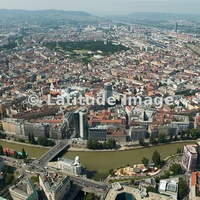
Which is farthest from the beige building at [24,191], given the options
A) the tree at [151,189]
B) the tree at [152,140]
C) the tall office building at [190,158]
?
the tree at [152,140]

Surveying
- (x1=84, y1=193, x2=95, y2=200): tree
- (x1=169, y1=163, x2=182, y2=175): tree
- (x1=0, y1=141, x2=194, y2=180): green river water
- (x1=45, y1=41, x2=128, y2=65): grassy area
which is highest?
(x1=45, y1=41, x2=128, y2=65): grassy area

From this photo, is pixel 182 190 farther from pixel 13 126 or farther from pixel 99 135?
pixel 13 126

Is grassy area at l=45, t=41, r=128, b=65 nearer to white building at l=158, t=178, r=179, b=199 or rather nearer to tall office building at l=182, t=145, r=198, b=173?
tall office building at l=182, t=145, r=198, b=173

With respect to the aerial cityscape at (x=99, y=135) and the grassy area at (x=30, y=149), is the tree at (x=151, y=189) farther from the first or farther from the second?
the grassy area at (x=30, y=149)

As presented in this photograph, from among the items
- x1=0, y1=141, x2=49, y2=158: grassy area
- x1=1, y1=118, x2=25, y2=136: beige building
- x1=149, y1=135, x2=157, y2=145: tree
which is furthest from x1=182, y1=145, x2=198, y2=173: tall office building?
x1=1, y1=118, x2=25, y2=136: beige building

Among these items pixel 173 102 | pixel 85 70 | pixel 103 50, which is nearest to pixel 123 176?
pixel 173 102

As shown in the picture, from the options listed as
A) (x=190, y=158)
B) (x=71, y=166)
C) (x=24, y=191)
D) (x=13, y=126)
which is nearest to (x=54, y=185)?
(x=24, y=191)
